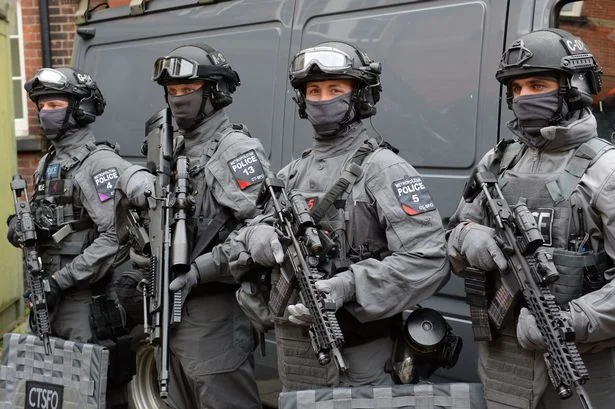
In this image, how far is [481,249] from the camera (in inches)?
139

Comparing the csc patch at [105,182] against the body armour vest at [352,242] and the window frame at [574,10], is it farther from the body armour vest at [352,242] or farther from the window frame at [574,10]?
the window frame at [574,10]

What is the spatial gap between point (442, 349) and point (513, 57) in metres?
1.09

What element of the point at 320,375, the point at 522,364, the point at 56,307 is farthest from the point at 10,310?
the point at 522,364

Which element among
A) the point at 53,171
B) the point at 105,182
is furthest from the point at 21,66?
the point at 105,182

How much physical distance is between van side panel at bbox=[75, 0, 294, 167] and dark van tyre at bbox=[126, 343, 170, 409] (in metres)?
1.28

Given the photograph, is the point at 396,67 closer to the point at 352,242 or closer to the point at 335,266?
the point at 352,242

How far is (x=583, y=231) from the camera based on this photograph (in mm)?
3436

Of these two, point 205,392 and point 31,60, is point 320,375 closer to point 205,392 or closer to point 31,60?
point 205,392

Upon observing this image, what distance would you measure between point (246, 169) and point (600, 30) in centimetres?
160

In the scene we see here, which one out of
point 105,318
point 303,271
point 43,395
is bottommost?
point 43,395

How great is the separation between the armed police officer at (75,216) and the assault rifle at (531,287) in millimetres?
2386

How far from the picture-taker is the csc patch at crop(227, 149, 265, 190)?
4535mm

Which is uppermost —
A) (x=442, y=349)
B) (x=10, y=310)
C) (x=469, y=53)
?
(x=469, y=53)

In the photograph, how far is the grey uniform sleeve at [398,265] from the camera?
3713 mm
